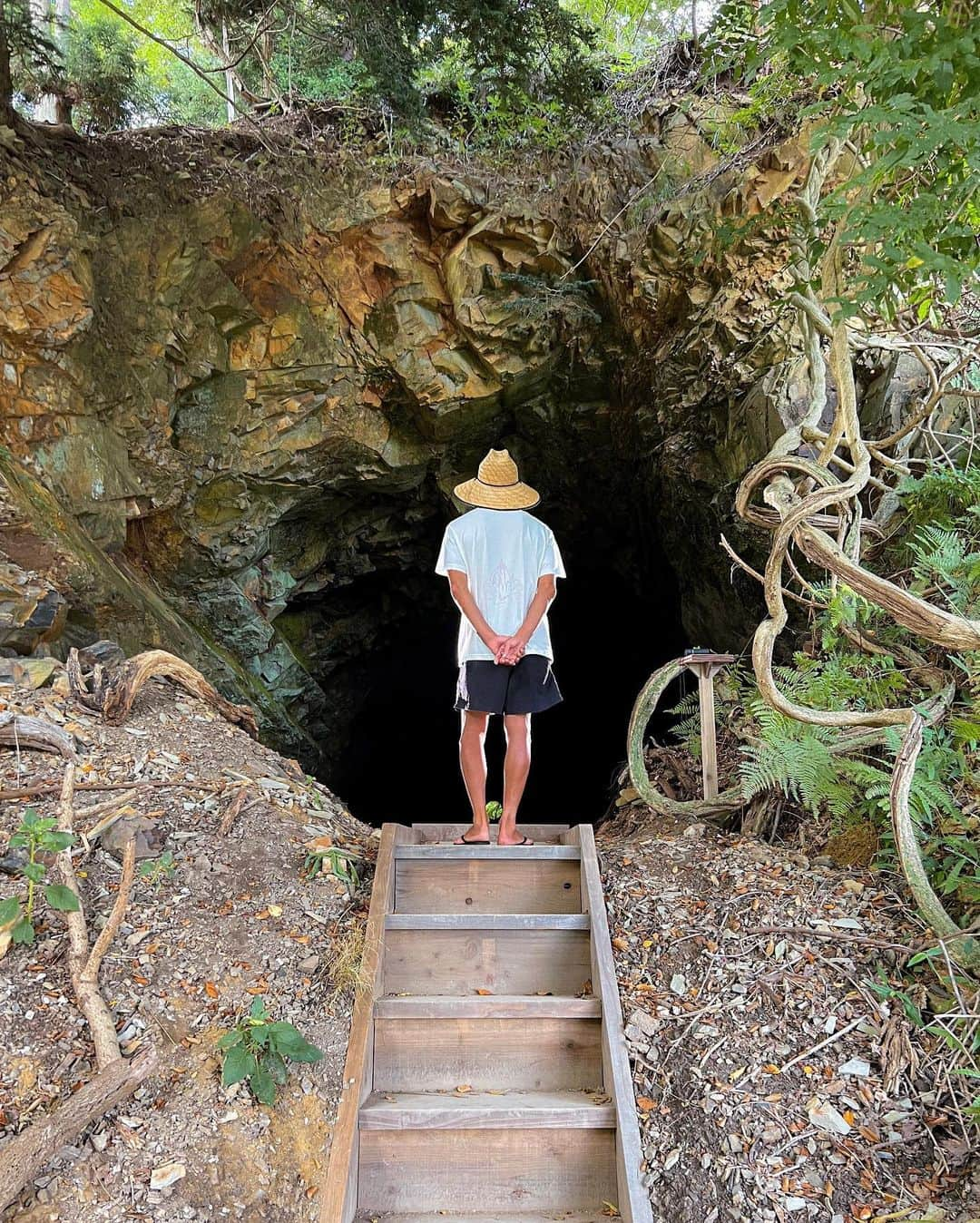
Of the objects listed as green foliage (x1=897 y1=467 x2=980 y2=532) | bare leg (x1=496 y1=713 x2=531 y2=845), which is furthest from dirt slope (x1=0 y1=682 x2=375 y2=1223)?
green foliage (x1=897 y1=467 x2=980 y2=532)

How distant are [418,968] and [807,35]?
10.2 ft

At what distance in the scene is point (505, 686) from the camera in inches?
136

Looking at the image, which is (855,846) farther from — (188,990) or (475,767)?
(188,990)

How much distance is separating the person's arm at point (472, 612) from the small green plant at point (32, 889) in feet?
5.67

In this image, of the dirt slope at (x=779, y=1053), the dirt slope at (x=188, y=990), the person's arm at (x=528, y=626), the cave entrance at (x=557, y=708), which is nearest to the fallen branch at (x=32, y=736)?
the dirt slope at (x=188, y=990)

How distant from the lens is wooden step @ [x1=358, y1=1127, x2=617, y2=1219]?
226 cm

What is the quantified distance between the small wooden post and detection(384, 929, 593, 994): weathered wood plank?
1130 millimetres

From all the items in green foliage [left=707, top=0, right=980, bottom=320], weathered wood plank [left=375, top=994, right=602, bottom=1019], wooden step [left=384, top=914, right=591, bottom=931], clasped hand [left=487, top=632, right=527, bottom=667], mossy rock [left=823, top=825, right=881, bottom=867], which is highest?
green foliage [left=707, top=0, right=980, bottom=320]

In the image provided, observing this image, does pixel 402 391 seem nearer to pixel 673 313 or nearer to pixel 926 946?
pixel 673 313

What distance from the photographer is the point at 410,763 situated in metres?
11.6

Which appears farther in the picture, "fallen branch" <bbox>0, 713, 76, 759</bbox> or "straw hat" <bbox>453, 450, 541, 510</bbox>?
"straw hat" <bbox>453, 450, 541, 510</bbox>

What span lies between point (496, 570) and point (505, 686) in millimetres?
526

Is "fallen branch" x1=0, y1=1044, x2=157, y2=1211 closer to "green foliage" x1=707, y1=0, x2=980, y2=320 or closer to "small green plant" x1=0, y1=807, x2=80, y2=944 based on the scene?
"small green plant" x1=0, y1=807, x2=80, y2=944

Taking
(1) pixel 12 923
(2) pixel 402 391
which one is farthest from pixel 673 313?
(1) pixel 12 923
